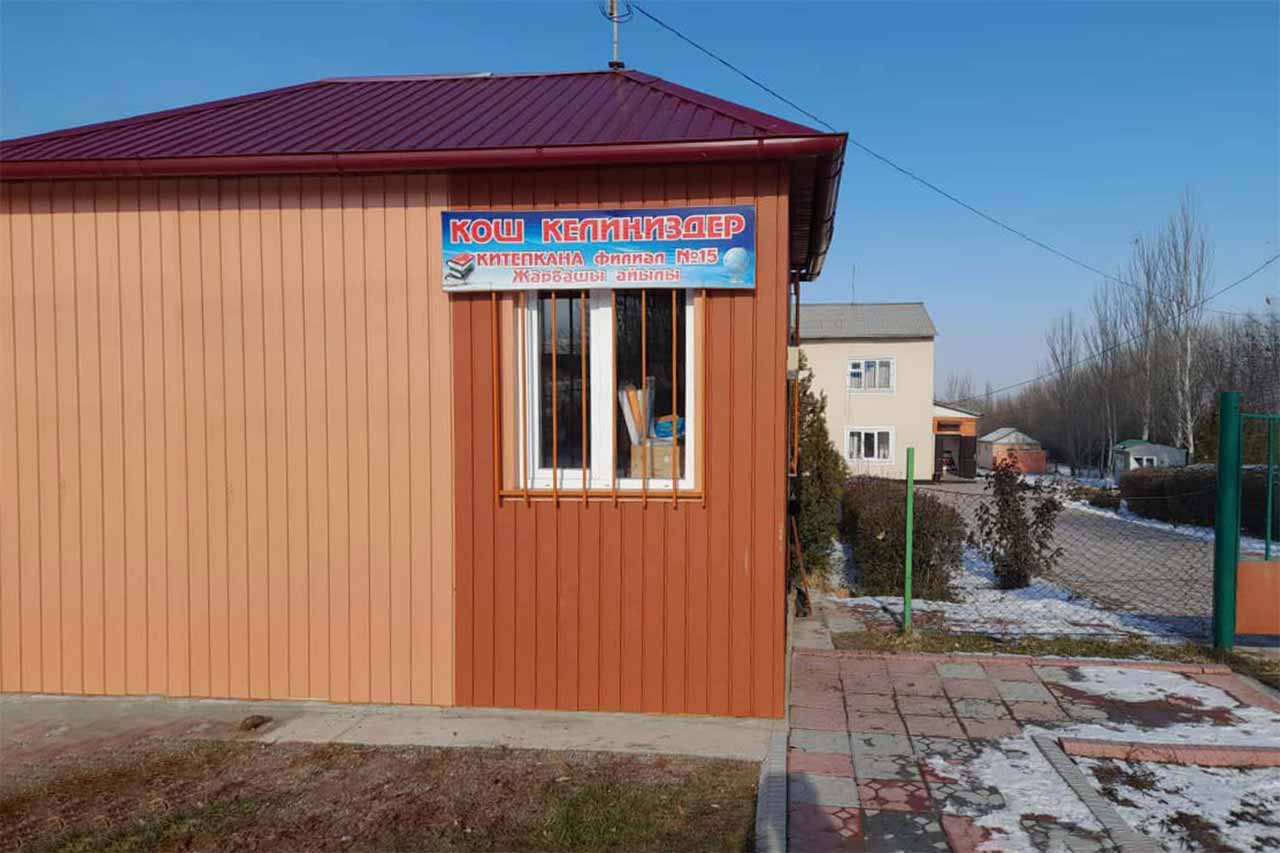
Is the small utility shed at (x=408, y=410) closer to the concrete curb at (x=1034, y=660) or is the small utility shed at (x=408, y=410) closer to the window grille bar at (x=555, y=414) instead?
the window grille bar at (x=555, y=414)

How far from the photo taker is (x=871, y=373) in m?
34.7

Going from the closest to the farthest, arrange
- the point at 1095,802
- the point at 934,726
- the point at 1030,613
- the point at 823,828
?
the point at 823,828, the point at 1095,802, the point at 934,726, the point at 1030,613

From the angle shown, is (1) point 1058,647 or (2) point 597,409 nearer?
(2) point 597,409

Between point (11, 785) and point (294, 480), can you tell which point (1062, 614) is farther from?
point (11, 785)

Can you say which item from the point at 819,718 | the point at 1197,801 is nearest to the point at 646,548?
the point at 819,718

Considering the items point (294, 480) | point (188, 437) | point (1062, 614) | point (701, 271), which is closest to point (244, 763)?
point (294, 480)

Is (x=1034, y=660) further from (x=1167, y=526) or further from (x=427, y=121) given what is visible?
(x=1167, y=526)

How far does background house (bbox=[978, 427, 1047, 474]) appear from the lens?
4256 cm

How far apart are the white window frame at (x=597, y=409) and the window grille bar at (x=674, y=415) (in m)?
0.05

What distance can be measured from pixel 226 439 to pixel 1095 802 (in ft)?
16.9

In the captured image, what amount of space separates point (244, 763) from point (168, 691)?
132 cm

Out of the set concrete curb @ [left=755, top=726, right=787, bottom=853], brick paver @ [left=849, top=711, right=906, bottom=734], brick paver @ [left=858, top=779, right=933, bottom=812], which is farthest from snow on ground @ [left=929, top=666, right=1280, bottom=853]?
concrete curb @ [left=755, top=726, right=787, bottom=853]

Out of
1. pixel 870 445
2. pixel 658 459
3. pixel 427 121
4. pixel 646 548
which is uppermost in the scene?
pixel 427 121

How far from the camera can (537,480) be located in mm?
5066
